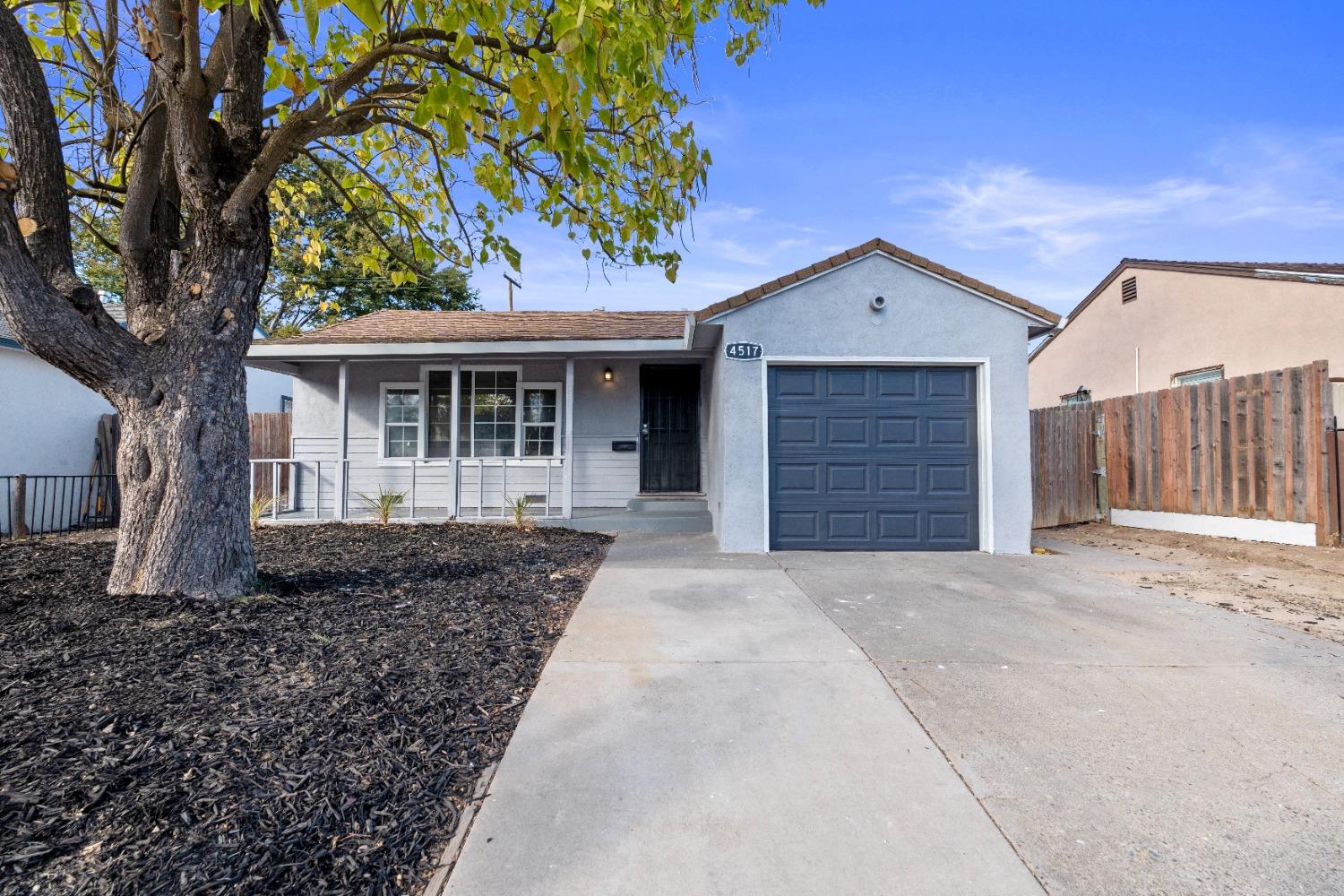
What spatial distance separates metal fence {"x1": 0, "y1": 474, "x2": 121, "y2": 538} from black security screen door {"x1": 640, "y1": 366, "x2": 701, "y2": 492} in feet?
25.2

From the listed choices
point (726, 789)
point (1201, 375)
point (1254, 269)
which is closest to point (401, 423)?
point (726, 789)

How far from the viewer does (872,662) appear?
11.1 ft

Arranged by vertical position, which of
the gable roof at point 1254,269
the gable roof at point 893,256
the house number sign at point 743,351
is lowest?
the house number sign at point 743,351

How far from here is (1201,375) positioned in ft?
38.1

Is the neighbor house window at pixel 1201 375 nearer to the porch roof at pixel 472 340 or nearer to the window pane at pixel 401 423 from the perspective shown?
the porch roof at pixel 472 340

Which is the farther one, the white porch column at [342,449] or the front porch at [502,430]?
the front porch at [502,430]

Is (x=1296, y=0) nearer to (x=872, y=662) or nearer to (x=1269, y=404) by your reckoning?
(x=1269, y=404)

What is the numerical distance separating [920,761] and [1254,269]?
1345 cm

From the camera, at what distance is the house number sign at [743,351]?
7047 millimetres

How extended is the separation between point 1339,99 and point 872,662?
14193 mm

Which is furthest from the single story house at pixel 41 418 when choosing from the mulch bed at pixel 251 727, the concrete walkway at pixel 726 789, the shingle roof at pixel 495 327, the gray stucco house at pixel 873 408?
the concrete walkway at pixel 726 789

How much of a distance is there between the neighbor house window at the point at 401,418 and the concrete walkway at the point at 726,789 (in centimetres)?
757

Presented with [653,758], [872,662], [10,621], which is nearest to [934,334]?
[872,662]

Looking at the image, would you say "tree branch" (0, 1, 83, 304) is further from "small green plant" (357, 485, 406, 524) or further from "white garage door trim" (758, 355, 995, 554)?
"white garage door trim" (758, 355, 995, 554)
